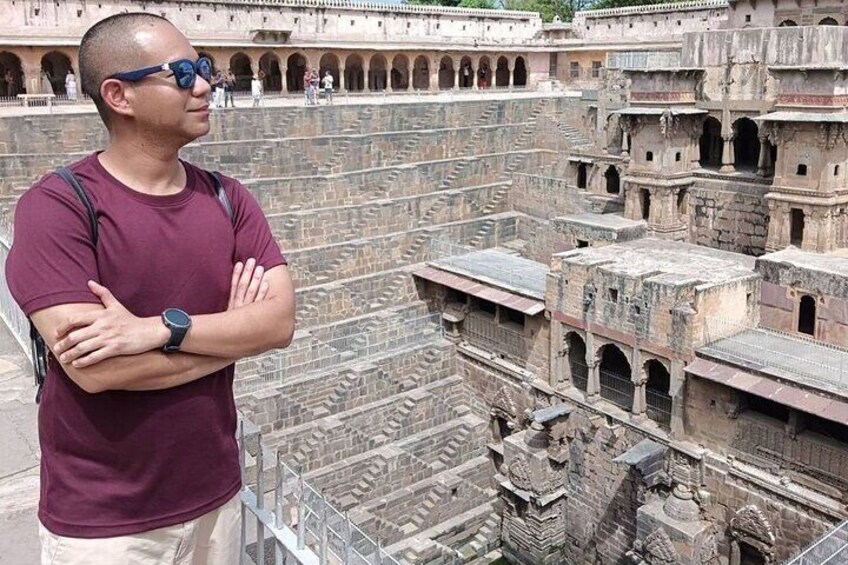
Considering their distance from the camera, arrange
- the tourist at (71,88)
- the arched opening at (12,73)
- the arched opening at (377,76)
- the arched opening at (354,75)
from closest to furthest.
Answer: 1. the tourist at (71,88)
2. the arched opening at (12,73)
3. the arched opening at (354,75)
4. the arched opening at (377,76)

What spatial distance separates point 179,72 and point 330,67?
118 feet

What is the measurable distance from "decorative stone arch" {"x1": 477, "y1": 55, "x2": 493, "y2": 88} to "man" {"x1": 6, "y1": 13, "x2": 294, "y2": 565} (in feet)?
128

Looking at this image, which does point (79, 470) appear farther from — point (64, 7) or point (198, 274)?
point (64, 7)

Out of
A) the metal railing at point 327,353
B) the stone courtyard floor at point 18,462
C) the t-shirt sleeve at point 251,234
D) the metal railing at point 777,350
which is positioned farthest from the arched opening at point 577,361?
the t-shirt sleeve at point 251,234

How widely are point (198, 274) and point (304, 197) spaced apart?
62.8ft

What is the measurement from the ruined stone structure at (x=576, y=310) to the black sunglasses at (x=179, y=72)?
41.2 ft

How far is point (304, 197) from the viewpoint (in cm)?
2166

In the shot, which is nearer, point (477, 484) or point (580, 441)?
point (580, 441)

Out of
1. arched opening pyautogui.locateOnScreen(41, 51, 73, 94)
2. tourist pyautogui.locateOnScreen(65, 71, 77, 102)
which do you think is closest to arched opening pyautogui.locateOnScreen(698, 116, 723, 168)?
tourist pyautogui.locateOnScreen(65, 71, 77, 102)

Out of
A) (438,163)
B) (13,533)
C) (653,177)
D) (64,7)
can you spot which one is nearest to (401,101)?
(438,163)

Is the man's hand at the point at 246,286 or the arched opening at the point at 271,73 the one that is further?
the arched opening at the point at 271,73

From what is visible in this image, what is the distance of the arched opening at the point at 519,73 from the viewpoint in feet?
139

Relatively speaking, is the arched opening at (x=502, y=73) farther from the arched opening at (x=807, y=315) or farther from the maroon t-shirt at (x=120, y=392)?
the maroon t-shirt at (x=120, y=392)

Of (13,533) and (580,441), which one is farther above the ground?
(13,533)
